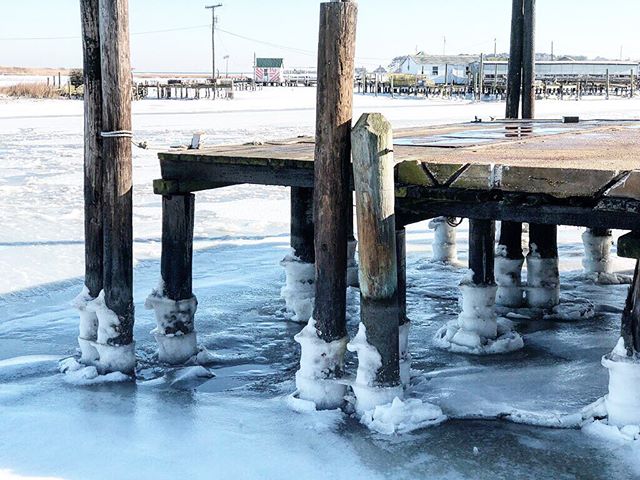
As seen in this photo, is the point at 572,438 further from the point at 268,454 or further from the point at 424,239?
the point at 424,239

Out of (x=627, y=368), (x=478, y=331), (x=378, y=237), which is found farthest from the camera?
(x=478, y=331)

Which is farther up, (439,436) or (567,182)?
(567,182)

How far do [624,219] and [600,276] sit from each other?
5.92 metres

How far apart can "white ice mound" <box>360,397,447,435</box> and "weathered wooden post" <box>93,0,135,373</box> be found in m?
2.16

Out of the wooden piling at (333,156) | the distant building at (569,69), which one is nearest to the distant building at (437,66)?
the distant building at (569,69)

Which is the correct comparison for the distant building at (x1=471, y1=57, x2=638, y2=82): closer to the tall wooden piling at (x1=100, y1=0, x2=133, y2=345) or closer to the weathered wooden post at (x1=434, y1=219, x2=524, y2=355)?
the weathered wooden post at (x1=434, y1=219, x2=524, y2=355)

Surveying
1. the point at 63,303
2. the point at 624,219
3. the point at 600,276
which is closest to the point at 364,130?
the point at 624,219

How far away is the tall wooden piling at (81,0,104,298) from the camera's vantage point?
7320mm

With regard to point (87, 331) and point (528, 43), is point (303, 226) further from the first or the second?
point (528, 43)

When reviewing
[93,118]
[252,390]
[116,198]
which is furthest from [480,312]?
[93,118]

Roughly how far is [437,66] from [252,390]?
333 ft

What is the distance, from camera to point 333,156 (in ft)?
20.9

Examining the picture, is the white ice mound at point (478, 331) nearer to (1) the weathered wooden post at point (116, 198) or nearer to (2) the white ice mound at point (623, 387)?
(2) the white ice mound at point (623, 387)

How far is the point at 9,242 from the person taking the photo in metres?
12.2
